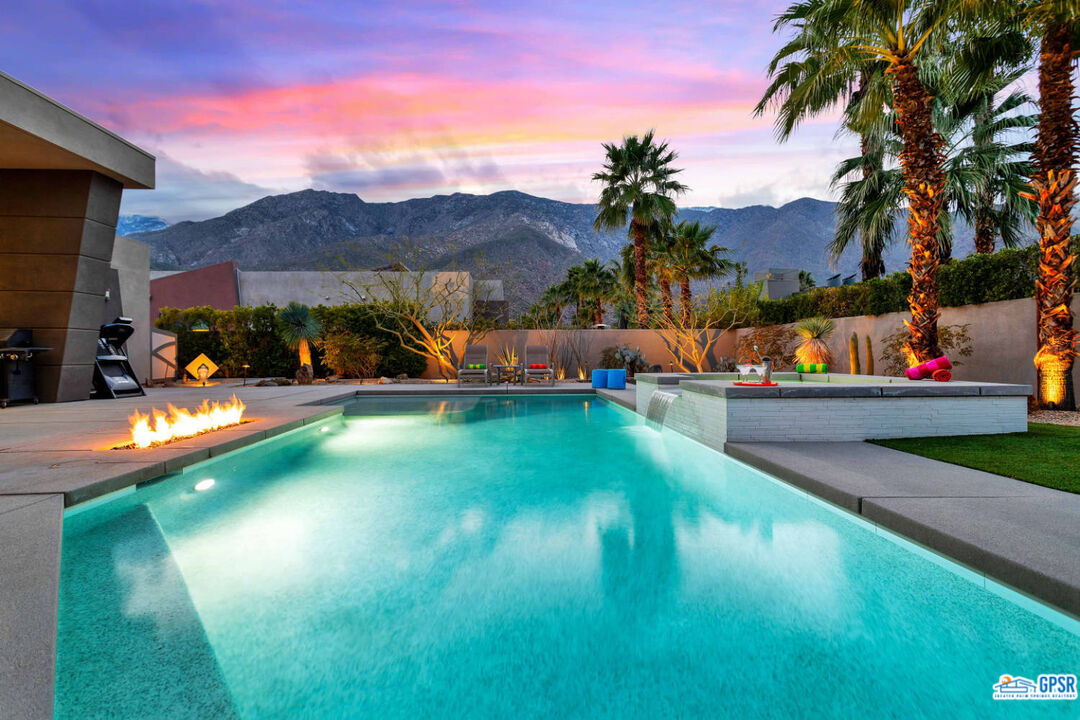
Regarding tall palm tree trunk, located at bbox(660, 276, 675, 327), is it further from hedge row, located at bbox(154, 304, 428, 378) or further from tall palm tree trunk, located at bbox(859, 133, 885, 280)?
hedge row, located at bbox(154, 304, 428, 378)

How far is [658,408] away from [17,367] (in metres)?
10.1

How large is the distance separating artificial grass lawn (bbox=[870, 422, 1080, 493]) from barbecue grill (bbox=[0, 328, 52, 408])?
11752 mm

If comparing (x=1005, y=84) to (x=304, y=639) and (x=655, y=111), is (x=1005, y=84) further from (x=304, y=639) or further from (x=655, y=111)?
(x=304, y=639)

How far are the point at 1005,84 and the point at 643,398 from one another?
8737mm

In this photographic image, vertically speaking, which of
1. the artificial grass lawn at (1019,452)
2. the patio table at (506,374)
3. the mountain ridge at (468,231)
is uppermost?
the mountain ridge at (468,231)

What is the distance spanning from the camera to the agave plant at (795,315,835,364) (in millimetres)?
10633

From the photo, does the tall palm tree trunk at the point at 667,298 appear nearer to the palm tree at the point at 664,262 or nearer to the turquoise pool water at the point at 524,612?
the palm tree at the point at 664,262

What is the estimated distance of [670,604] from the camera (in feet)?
7.23

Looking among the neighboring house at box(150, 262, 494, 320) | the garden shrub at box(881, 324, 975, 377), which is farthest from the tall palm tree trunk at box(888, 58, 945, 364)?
the neighboring house at box(150, 262, 494, 320)

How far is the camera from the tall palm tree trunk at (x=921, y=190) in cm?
643

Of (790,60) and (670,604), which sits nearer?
(670,604)

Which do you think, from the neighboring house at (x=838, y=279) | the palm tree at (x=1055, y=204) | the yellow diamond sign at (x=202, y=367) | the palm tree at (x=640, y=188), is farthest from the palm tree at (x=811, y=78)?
the yellow diamond sign at (x=202, y=367)

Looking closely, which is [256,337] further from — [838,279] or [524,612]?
[838,279]

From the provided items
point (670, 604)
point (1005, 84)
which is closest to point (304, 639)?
point (670, 604)
